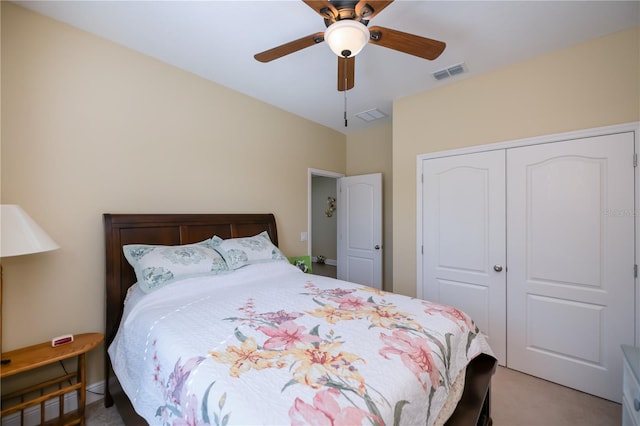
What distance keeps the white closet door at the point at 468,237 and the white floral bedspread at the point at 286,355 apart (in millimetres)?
1155

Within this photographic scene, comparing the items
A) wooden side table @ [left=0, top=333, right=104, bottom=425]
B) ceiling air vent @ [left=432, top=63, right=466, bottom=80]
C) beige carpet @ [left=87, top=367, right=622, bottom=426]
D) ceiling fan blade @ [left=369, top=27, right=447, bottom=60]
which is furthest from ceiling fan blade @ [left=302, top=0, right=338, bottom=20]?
beige carpet @ [left=87, top=367, right=622, bottom=426]

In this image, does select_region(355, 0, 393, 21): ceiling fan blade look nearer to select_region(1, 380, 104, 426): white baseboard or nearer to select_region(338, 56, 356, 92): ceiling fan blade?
select_region(338, 56, 356, 92): ceiling fan blade

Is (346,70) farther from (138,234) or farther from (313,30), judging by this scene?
(138,234)

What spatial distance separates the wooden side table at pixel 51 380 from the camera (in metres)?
1.47

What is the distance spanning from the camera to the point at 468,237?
2676 mm

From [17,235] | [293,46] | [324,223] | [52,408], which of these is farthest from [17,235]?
[324,223]

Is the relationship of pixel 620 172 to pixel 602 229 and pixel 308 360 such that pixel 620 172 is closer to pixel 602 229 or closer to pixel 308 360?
pixel 602 229

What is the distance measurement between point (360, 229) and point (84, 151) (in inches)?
127

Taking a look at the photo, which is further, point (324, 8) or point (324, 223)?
point (324, 223)

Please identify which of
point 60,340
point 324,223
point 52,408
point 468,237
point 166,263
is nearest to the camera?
point 60,340

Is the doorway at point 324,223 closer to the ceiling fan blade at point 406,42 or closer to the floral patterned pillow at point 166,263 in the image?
the floral patterned pillow at point 166,263

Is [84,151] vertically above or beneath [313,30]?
beneath

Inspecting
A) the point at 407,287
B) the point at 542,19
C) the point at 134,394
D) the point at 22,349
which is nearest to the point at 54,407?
the point at 22,349

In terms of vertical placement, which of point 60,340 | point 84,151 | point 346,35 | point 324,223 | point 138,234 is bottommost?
point 60,340
